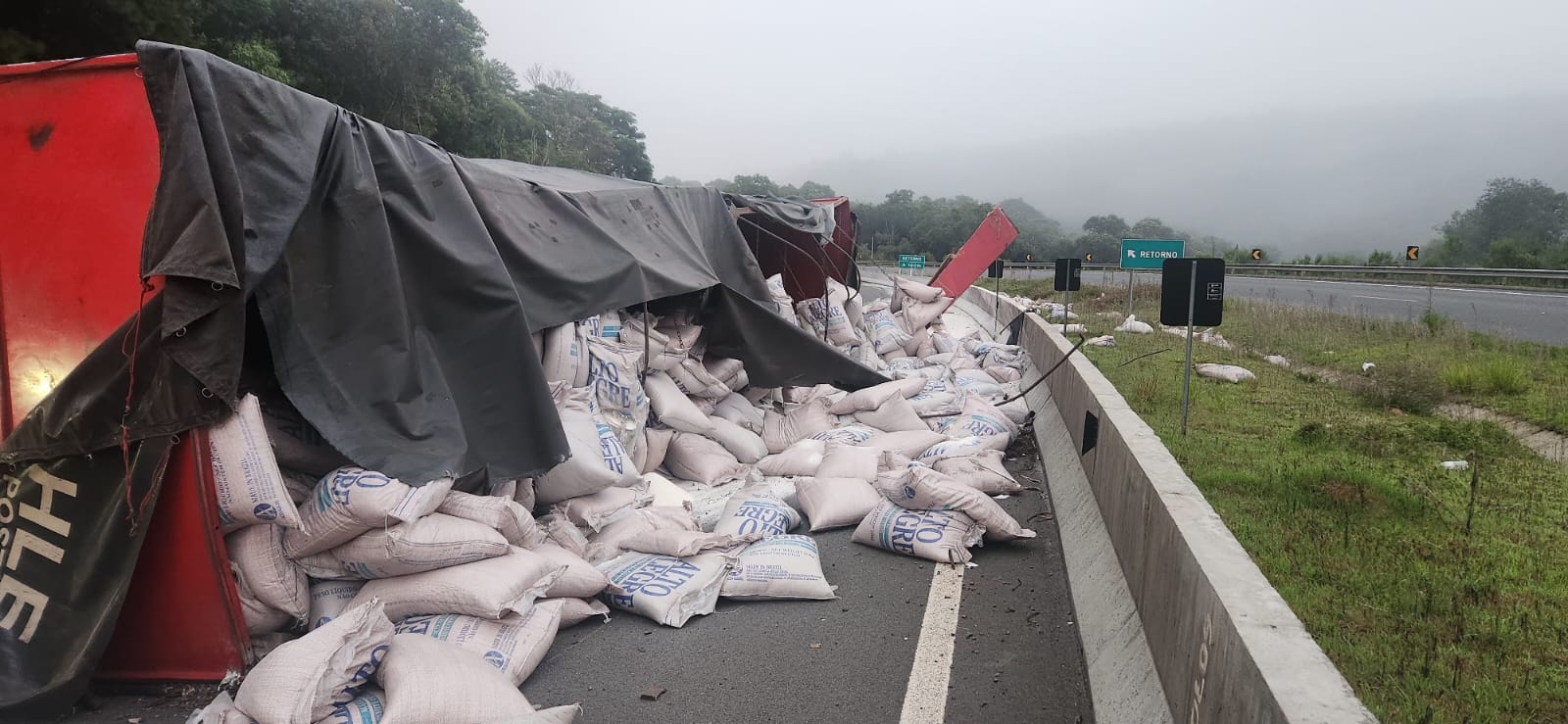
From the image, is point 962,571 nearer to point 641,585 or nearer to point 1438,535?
point 641,585

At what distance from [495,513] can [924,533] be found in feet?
7.44

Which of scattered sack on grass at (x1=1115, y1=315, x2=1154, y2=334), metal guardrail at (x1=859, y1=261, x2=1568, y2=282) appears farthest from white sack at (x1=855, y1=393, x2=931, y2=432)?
scattered sack on grass at (x1=1115, y1=315, x2=1154, y2=334)

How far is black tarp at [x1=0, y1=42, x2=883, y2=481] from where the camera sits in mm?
3965

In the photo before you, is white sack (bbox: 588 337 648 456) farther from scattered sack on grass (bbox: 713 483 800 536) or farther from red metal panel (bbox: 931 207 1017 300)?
red metal panel (bbox: 931 207 1017 300)

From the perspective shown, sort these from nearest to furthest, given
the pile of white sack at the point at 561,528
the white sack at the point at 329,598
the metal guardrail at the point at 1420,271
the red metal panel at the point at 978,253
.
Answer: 1. the pile of white sack at the point at 561,528
2. the white sack at the point at 329,598
3. the red metal panel at the point at 978,253
4. the metal guardrail at the point at 1420,271

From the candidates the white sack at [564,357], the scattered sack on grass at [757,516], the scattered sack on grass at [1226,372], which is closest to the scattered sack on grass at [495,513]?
the scattered sack on grass at [757,516]

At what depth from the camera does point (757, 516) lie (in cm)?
563

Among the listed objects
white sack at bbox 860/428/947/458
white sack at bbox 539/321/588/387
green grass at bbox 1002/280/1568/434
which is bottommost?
white sack at bbox 860/428/947/458

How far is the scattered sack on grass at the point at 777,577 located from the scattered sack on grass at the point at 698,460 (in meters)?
2.11

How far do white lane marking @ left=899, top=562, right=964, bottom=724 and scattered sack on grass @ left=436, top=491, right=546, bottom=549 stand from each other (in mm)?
1870

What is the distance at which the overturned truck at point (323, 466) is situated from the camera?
12.8 ft

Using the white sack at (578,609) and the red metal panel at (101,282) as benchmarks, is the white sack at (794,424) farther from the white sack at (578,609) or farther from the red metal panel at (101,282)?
the red metal panel at (101,282)

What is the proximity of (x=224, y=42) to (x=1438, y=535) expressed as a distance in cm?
2909

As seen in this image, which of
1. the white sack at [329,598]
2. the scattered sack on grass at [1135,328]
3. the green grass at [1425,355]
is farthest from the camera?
the scattered sack on grass at [1135,328]
